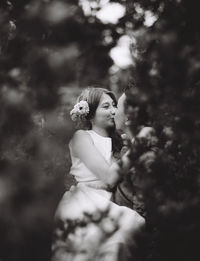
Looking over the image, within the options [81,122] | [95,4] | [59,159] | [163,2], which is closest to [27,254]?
[59,159]

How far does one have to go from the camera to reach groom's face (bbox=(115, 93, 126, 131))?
1.44m

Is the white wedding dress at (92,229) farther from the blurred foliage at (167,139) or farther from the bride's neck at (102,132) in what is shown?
the bride's neck at (102,132)

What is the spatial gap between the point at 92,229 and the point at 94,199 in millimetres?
161

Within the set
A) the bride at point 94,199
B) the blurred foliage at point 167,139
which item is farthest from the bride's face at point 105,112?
the blurred foliage at point 167,139

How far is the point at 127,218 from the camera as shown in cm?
133

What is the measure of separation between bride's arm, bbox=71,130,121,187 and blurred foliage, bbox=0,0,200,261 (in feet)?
0.24

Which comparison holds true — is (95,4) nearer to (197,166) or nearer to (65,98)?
(65,98)

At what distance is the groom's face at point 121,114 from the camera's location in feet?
4.71

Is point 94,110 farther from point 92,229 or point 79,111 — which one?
point 92,229

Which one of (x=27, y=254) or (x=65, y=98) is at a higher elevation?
(x=65, y=98)

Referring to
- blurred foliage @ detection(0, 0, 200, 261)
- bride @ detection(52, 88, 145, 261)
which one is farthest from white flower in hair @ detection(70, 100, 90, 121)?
blurred foliage @ detection(0, 0, 200, 261)

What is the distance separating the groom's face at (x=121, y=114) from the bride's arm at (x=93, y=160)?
0.13 meters

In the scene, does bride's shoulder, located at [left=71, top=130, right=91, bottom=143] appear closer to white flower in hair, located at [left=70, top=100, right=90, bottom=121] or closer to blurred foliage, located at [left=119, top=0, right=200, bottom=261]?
white flower in hair, located at [left=70, top=100, right=90, bottom=121]

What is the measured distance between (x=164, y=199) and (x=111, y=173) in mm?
209
